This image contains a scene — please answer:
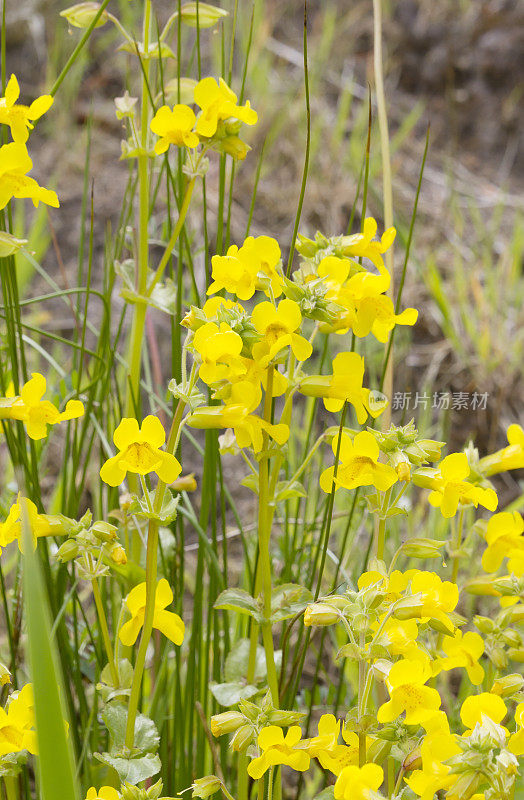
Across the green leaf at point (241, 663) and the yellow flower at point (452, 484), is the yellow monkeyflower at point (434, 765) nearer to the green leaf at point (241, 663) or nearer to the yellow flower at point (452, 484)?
the yellow flower at point (452, 484)

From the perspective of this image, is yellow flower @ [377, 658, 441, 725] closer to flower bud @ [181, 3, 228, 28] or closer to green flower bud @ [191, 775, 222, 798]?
green flower bud @ [191, 775, 222, 798]

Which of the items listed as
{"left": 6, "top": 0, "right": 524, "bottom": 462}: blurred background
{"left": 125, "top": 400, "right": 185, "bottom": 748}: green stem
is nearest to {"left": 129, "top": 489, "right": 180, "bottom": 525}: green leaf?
{"left": 125, "top": 400, "right": 185, "bottom": 748}: green stem

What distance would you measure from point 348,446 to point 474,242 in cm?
178

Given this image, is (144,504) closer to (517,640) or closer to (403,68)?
(517,640)

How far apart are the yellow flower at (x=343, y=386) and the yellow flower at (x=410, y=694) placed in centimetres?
21

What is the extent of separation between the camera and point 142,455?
2.16 feet

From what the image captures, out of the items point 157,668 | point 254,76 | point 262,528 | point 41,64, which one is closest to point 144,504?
point 262,528

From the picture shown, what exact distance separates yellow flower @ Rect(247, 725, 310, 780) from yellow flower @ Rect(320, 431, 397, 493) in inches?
7.4

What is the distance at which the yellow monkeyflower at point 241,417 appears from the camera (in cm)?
67

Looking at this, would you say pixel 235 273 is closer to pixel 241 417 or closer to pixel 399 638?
pixel 241 417

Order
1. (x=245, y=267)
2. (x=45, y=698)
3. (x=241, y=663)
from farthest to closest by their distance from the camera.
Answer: (x=241, y=663) < (x=245, y=267) < (x=45, y=698)

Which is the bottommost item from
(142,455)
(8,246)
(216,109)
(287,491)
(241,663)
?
(241,663)

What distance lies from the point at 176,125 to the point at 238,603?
1.47ft

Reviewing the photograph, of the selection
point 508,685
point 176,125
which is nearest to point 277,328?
point 176,125
